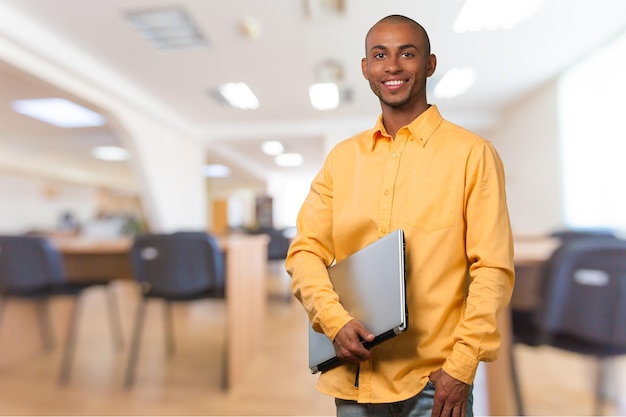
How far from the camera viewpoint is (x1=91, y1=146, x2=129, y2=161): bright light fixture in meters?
6.54

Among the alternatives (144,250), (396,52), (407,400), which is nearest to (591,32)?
(396,52)

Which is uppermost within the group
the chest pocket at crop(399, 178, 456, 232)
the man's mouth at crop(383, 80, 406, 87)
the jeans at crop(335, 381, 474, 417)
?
the man's mouth at crop(383, 80, 406, 87)

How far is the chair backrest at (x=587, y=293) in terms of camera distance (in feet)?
3.21

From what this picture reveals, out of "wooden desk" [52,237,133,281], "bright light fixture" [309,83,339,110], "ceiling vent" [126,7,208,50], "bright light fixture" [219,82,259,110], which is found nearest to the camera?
"bright light fixture" [309,83,339,110]

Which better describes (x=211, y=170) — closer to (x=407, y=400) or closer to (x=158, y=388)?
(x=158, y=388)

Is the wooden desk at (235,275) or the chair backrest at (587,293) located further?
the wooden desk at (235,275)

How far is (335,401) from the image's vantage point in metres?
0.45

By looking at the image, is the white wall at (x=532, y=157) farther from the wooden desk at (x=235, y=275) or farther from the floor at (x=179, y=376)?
the wooden desk at (x=235, y=275)

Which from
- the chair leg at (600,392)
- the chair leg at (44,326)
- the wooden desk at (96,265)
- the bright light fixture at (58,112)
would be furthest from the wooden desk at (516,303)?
the bright light fixture at (58,112)

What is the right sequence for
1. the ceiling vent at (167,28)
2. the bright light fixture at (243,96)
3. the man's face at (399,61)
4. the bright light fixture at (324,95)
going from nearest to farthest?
the man's face at (399,61), the bright light fixture at (324,95), the bright light fixture at (243,96), the ceiling vent at (167,28)

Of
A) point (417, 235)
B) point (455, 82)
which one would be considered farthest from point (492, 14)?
point (417, 235)

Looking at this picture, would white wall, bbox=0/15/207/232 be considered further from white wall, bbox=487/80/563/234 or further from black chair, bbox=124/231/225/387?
white wall, bbox=487/80/563/234

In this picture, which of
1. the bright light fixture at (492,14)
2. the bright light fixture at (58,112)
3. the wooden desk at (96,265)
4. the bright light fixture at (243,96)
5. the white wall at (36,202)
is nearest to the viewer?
the bright light fixture at (492,14)

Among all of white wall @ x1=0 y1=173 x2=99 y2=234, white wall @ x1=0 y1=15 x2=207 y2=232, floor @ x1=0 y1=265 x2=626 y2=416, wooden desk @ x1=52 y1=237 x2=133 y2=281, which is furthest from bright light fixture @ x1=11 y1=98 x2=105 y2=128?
white wall @ x1=0 y1=173 x2=99 y2=234
